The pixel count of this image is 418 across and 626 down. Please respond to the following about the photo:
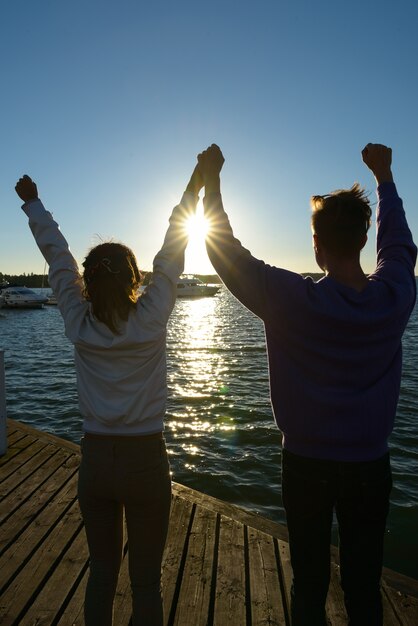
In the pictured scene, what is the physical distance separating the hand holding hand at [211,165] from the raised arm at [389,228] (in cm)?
71

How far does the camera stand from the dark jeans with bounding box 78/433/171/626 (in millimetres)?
2014

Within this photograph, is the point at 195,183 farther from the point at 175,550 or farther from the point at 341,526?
the point at 175,550

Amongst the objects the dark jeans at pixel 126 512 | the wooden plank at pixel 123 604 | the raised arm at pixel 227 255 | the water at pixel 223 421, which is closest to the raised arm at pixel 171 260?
the raised arm at pixel 227 255

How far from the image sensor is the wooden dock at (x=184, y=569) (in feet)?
9.60

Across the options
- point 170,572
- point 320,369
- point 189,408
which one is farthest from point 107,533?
point 189,408

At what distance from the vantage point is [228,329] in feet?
116

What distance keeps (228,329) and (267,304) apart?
33.7 meters

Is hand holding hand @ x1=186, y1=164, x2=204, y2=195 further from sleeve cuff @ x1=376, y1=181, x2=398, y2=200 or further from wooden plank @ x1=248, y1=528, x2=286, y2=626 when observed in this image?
wooden plank @ x1=248, y1=528, x2=286, y2=626

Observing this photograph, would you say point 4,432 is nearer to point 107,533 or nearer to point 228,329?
point 107,533

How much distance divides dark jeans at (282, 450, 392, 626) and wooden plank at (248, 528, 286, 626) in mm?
1157

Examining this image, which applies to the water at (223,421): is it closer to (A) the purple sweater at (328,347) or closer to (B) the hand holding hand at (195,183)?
(A) the purple sweater at (328,347)

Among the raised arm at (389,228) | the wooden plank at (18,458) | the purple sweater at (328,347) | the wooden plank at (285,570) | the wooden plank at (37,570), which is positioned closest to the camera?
the purple sweater at (328,347)

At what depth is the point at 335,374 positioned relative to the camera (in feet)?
5.74

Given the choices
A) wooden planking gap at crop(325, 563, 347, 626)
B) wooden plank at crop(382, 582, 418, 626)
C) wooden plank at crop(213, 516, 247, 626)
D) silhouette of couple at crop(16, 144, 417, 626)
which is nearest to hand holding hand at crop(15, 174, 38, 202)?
silhouette of couple at crop(16, 144, 417, 626)
